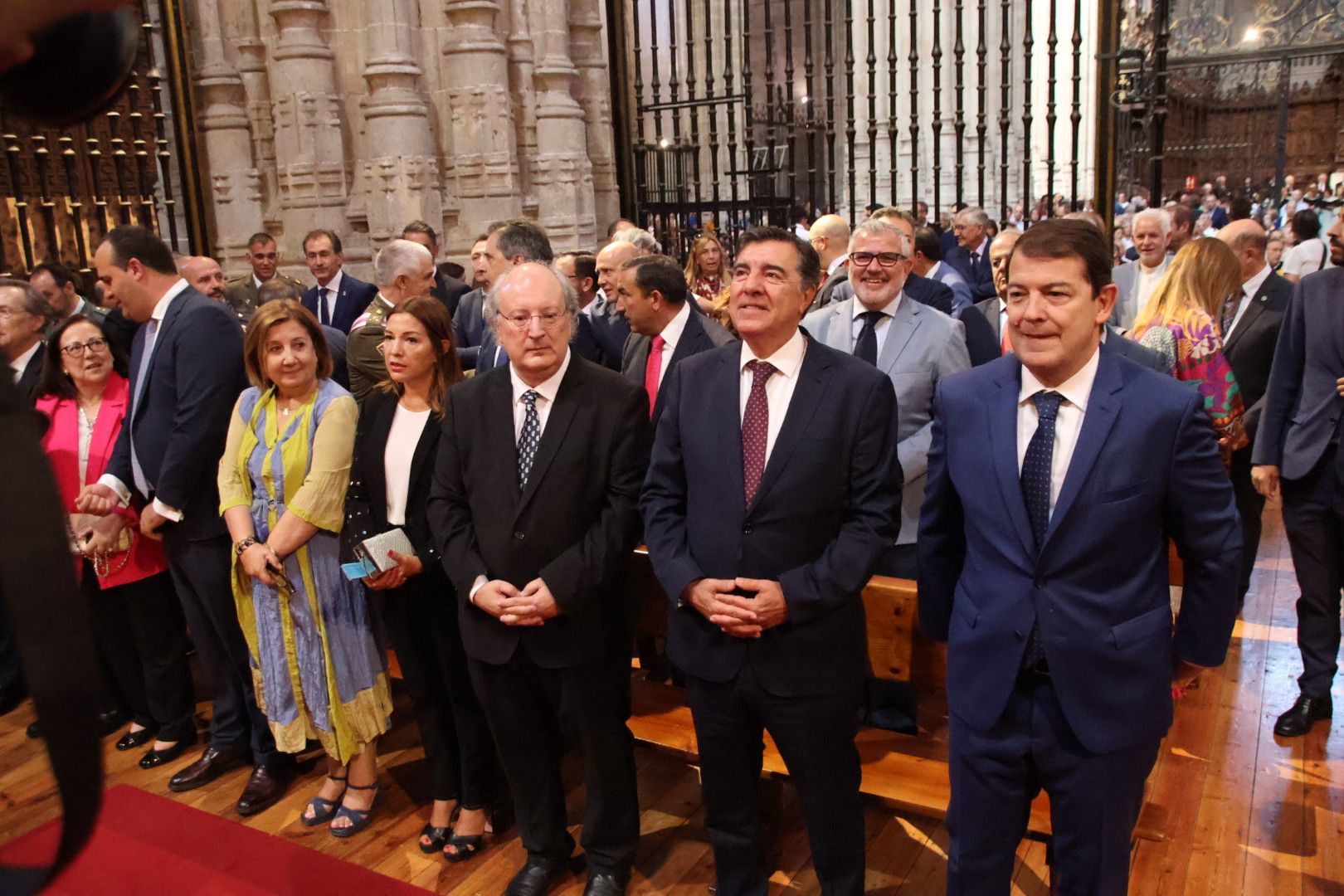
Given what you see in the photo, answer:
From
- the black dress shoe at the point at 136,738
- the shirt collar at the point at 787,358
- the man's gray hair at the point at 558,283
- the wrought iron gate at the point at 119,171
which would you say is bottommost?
the black dress shoe at the point at 136,738

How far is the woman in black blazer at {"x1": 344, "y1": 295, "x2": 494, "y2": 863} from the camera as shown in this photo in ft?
9.78

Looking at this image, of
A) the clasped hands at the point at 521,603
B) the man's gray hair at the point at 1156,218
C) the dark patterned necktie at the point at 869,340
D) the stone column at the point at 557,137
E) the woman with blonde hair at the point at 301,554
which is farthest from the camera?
the stone column at the point at 557,137

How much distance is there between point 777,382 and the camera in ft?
8.11

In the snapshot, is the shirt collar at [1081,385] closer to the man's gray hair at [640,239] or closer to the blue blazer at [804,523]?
the blue blazer at [804,523]

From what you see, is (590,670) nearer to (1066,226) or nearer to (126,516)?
(1066,226)

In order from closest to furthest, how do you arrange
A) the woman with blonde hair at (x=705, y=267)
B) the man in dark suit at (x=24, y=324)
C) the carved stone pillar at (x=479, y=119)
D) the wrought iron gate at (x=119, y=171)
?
the man in dark suit at (x=24, y=324) → the wrought iron gate at (x=119, y=171) → the woman with blonde hair at (x=705, y=267) → the carved stone pillar at (x=479, y=119)

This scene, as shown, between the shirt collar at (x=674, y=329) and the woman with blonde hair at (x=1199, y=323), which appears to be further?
the shirt collar at (x=674, y=329)

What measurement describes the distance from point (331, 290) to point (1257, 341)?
14.5ft

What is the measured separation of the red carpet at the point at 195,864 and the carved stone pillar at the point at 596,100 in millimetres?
5679

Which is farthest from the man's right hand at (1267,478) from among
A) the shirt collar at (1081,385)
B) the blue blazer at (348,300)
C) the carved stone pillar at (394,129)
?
the carved stone pillar at (394,129)

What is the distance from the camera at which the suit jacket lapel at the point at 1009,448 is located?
196 centimetres

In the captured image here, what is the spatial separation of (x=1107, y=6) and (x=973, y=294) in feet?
6.76

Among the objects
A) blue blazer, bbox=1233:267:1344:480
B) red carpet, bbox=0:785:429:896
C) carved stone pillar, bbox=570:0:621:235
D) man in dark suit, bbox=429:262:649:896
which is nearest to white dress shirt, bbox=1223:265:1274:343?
blue blazer, bbox=1233:267:1344:480

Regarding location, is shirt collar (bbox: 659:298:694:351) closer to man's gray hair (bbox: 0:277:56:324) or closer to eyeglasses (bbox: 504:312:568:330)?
eyeglasses (bbox: 504:312:568:330)
